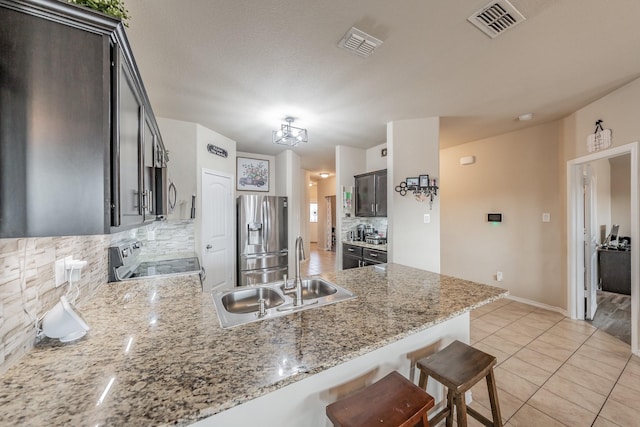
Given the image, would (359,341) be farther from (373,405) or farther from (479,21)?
(479,21)

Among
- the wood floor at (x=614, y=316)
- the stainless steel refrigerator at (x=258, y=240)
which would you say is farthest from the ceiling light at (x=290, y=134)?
the wood floor at (x=614, y=316)

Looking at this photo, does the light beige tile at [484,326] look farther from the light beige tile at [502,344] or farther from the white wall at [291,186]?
the white wall at [291,186]

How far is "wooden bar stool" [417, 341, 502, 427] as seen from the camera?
118 centimetres

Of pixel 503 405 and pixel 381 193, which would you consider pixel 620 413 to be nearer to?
pixel 503 405

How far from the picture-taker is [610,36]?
171cm

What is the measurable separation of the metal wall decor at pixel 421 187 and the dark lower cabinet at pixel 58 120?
296 centimetres

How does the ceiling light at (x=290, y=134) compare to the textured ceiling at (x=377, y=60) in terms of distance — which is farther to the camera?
the ceiling light at (x=290, y=134)

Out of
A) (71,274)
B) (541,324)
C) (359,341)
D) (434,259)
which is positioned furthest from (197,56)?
(541,324)

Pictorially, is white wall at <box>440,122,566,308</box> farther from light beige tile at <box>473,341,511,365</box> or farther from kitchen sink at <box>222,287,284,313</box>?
kitchen sink at <box>222,287,284,313</box>

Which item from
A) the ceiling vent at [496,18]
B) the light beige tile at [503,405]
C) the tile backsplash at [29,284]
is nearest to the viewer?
the tile backsplash at [29,284]

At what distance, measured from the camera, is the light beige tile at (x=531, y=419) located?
162cm

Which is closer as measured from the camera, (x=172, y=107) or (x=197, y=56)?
(x=197, y=56)

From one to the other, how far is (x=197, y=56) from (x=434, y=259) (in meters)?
3.33

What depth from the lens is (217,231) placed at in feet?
12.3
